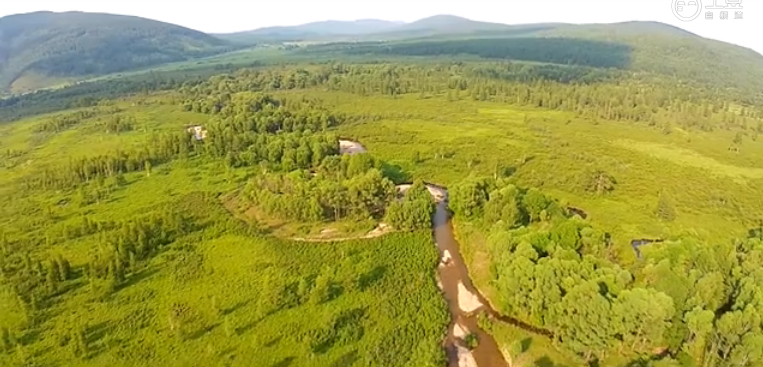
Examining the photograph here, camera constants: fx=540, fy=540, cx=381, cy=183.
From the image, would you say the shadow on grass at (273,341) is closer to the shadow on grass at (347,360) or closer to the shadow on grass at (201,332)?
the shadow on grass at (201,332)

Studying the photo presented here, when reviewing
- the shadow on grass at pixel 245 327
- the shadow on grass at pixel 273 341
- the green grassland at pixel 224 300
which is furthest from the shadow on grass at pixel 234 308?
the shadow on grass at pixel 273 341

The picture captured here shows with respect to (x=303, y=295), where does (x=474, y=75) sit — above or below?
above

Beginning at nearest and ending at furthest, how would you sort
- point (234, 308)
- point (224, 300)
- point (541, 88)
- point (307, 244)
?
point (234, 308), point (224, 300), point (307, 244), point (541, 88)

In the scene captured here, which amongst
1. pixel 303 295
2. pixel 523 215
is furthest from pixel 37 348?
pixel 523 215

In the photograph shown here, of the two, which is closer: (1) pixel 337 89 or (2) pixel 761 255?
(2) pixel 761 255

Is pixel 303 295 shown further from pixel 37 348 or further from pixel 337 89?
pixel 337 89

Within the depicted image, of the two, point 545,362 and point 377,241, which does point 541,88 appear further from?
point 545,362

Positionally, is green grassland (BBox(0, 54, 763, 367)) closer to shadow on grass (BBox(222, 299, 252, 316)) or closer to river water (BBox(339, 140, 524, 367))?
shadow on grass (BBox(222, 299, 252, 316))

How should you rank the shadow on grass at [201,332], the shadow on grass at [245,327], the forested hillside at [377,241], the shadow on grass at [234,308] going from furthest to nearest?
the shadow on grass at [234,308], the shadow on grass at [245,327], the shadow on grass at [201,332], the forested hillside at [377,241]

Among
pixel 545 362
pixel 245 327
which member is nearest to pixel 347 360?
pixel 245 327
